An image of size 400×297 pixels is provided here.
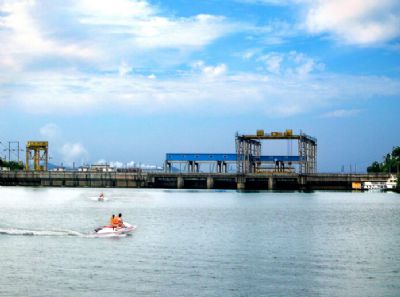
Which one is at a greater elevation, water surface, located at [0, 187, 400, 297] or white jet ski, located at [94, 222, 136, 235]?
white jet ski, located at [94, 222, 136, 235]

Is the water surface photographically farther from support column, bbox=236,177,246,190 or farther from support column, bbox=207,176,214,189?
support column, bbox=207,176,214,189

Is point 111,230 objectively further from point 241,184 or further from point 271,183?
point 271,183

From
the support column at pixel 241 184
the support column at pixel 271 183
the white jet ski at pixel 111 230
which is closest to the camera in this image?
the white jet ski at pixel 111 230

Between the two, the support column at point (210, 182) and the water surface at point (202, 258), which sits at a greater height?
the support column at point (210, 182)

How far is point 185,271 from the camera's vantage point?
4072 centimetres

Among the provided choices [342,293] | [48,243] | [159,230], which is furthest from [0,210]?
[342,293]

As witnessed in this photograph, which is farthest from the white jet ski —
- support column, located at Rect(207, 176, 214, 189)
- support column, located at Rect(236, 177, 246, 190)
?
support column, located at Rect(207, 176, 214, 189)

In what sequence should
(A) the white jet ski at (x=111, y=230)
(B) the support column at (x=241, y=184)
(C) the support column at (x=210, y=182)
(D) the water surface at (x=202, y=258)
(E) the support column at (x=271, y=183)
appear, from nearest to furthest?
(D) the water surface at (x=202, y=258) < (A) the white jet ski at (x=111, y=230) < (E) the support column at (x=271, y=183) < (B) the support column at (x=241, y=184) < (C) the support column at (x=210, y=182)

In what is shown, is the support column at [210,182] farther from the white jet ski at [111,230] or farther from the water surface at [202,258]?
the white jet ski at [111,230]

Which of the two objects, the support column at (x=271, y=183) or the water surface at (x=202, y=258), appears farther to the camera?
the support column at (x=271, y=183)

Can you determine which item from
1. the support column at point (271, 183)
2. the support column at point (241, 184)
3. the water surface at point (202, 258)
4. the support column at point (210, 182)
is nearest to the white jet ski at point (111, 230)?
the water surface at point (202, 258)

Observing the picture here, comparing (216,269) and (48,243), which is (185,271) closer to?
(216,269)

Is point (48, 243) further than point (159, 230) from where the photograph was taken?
No

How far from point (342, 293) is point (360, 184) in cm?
16341
